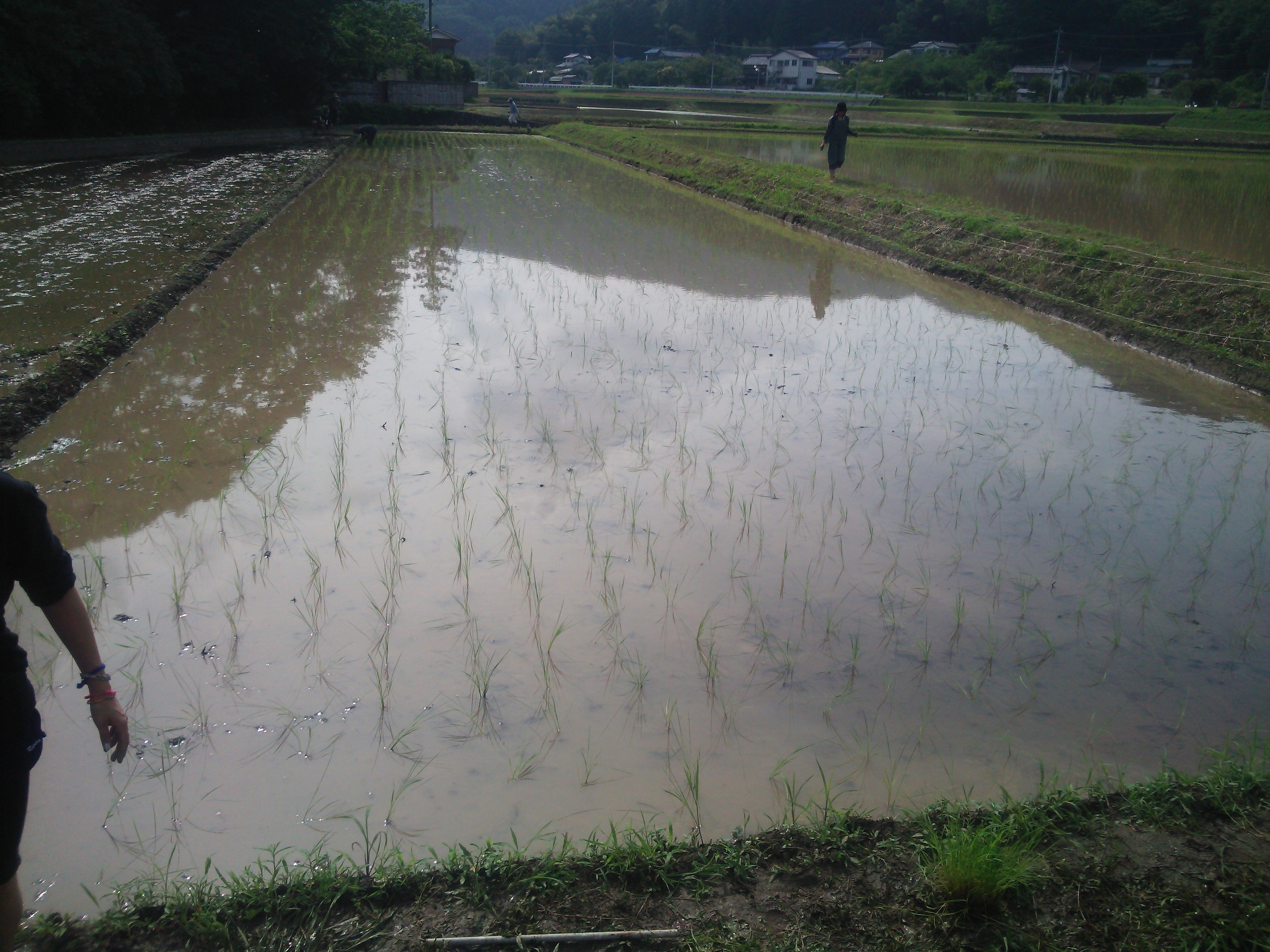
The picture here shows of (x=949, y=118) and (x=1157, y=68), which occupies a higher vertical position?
(x=1157, y=68)

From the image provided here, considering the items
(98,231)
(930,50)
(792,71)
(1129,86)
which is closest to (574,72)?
(792,71)

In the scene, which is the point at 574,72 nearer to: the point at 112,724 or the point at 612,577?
the point at 612,577

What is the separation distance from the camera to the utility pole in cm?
3856

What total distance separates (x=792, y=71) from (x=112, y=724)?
6515 cm

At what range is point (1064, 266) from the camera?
25.8 feet

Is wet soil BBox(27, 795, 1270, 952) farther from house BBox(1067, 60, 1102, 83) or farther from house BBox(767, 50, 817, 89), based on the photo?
house BBox(767, 50, 817, 89)

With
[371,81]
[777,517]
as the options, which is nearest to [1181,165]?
[777,517]

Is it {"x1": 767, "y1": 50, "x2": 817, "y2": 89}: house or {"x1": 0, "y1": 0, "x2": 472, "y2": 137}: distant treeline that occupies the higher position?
{"x1": 767, "y1": 50, "x2": 817, "y2": 89}: house

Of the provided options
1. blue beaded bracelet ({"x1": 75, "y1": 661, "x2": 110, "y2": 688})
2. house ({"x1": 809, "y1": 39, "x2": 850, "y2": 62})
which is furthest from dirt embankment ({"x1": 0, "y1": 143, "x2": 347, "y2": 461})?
house ({"x1": 809, "y1": 39, "x2": 850, "y2": 62})

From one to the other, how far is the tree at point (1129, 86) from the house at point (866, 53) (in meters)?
24.9

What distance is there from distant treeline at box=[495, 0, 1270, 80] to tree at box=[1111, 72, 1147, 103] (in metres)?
3.77

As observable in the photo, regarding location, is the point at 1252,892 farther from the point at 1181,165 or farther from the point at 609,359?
the point at 1181,165

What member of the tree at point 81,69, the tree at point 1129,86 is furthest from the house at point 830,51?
the tree at point 81,69

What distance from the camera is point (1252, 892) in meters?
1.89
